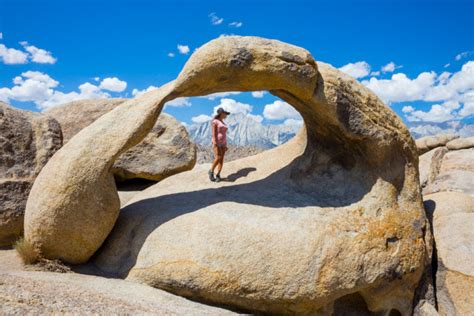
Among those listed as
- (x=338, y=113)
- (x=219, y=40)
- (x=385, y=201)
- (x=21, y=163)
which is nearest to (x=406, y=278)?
(x=385, y=201)

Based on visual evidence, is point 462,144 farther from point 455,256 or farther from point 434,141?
point 455,256

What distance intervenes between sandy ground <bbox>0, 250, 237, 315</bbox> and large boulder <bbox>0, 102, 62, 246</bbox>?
49.7 inches

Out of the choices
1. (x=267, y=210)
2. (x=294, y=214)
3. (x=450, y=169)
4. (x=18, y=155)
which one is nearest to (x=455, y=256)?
(x=294, y=214)

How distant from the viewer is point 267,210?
21.7ft

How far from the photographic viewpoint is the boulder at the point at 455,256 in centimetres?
703

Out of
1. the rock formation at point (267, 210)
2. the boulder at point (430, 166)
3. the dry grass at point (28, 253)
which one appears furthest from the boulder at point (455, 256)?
the dry grass at point (28, 253)

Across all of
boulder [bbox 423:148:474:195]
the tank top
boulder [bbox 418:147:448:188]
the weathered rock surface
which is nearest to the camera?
the weathered rock surface

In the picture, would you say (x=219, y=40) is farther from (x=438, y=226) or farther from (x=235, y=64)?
(x=438, y=226)

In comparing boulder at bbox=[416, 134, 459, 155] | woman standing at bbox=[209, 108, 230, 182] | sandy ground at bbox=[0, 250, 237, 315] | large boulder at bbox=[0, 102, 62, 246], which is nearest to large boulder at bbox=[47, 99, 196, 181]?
large boulder at bbox=[0, 102, 62, 246]

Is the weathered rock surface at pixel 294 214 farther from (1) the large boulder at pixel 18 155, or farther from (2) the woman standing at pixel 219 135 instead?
(1) the large boulder at pixel 18 155

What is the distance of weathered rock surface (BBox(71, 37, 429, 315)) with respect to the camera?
577 cm

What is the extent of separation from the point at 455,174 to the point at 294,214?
7405 mm

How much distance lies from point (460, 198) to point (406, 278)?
9.13ft

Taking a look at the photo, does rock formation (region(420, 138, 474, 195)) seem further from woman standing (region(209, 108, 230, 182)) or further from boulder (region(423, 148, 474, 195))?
woman standing (region(209, 108, 230, 182))
